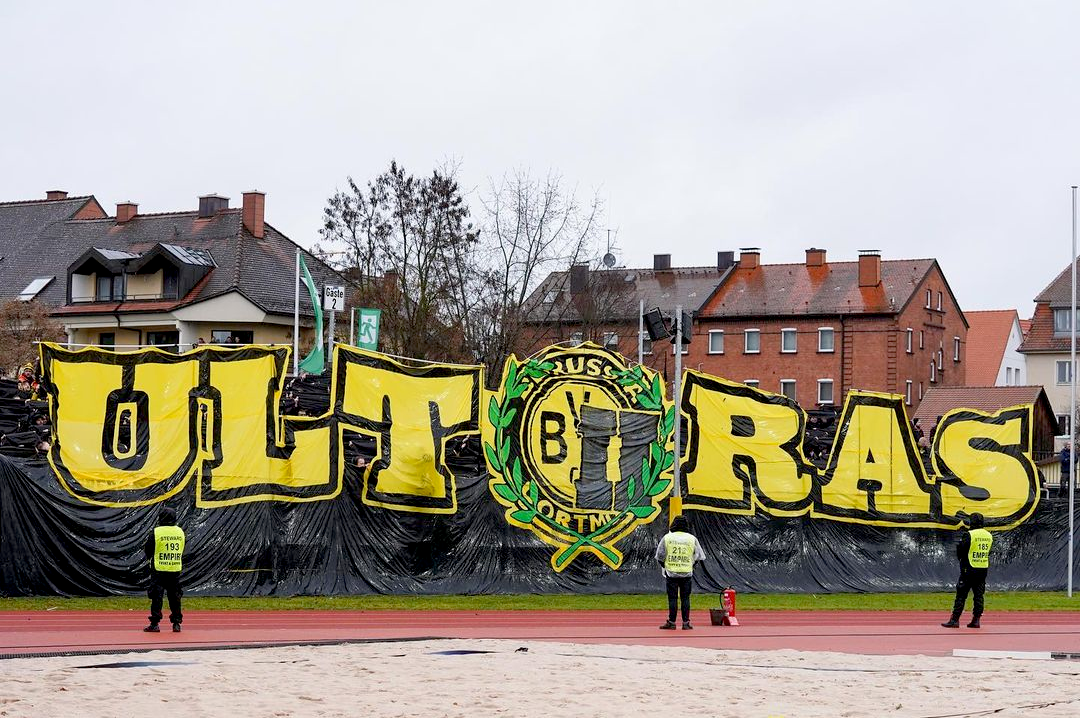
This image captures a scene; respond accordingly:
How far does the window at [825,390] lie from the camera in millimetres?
80250

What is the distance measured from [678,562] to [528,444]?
726cm

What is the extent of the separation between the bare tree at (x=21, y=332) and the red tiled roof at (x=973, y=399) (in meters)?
31.8

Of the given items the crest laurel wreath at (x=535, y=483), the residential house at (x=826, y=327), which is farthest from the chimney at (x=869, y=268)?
the crest laurel wreath at (x=535, y=483)

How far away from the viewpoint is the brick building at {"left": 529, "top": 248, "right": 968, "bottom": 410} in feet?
261

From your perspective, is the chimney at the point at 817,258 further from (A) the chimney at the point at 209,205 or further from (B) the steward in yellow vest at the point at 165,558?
(B) the steward in yellow vest at the point at 165,558

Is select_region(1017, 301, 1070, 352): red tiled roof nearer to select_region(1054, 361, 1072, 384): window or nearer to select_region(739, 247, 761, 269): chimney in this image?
select_region(1054, 361, 1072, 384): window

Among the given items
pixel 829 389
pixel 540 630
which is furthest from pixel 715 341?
pixel 540 630

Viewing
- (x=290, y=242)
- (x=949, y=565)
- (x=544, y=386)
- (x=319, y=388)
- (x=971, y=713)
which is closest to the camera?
(x=971, y=713)

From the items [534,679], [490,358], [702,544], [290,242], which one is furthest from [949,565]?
[290,242]

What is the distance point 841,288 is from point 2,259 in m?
44.0

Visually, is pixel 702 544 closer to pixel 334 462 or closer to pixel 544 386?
pixel 544 386

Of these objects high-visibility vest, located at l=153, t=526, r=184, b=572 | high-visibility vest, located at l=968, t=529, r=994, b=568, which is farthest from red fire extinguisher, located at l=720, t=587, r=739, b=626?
high-visibility vest, located at l=153, t=526, r=184, b=572

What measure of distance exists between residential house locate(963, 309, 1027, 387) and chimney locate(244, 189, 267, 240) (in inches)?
2023

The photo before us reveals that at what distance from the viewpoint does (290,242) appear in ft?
235
